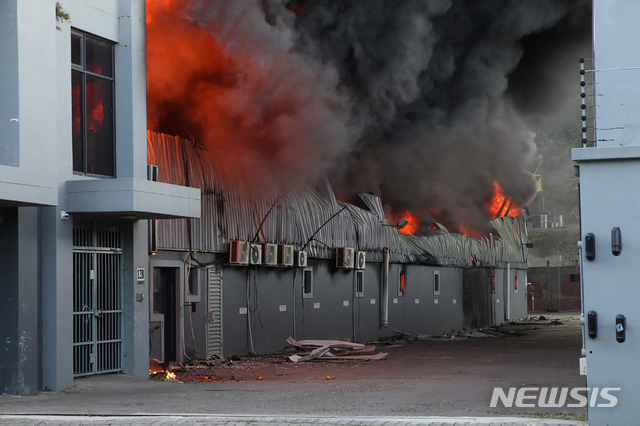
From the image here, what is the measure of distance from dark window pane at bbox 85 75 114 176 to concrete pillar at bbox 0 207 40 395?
6.74ft

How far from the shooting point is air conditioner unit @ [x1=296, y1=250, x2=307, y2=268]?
2275 cm

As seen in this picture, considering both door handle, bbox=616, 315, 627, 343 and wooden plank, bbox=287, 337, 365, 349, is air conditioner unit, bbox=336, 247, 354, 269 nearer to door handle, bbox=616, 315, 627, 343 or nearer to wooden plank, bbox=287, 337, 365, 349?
wooden plank, bbox=287, 337, 365, 349

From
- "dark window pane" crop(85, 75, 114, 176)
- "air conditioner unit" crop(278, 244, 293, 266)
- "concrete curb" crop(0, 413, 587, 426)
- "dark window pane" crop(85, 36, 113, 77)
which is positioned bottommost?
"concrete curb" crop(0, 413, 587, 426)

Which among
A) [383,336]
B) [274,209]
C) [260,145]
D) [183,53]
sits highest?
[183,53]

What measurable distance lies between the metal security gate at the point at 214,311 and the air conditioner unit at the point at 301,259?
3181 mm

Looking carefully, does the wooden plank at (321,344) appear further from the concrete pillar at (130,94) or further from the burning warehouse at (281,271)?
the concrete pillar at (130,94)

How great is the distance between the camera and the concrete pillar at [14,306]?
12648 mm

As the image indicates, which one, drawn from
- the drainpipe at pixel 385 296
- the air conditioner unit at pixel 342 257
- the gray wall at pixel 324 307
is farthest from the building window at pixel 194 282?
the drainpipe at pixel 385 296

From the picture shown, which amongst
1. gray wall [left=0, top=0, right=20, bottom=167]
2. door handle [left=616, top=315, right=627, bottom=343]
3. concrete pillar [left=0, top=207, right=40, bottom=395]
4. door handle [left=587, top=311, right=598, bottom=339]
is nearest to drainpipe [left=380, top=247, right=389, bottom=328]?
concrete pillar [left=0, top=207, right=40, bottom=395]

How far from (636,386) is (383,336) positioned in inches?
780

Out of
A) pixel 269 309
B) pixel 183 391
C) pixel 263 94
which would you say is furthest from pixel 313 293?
pixel 183 391

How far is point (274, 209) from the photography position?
73.5 feet

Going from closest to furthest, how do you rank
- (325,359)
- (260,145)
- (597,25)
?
(597,25) < (325,359) < (260,145)

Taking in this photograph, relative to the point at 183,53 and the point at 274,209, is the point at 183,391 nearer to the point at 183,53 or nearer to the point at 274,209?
the point at 183,53
